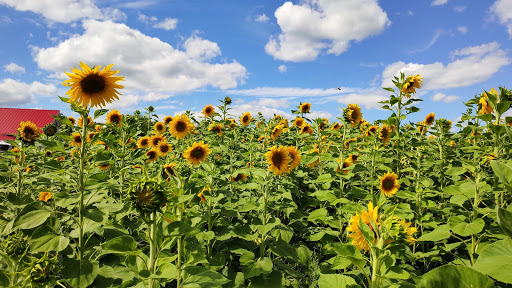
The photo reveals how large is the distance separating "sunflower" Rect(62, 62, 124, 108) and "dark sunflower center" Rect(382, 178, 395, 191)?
3.36 meters

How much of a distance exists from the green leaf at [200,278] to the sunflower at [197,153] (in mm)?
2382

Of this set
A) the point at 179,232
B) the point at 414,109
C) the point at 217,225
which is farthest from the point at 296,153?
the point at 179,232

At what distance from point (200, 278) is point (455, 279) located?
1.39m

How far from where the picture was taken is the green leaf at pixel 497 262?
70 centimetres

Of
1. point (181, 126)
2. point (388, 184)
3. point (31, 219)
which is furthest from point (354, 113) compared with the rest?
point (31, 219)

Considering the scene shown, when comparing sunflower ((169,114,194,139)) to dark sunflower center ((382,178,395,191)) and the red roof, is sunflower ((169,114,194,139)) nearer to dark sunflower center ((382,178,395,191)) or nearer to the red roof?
dark sunflower center ((382,178,395,191))

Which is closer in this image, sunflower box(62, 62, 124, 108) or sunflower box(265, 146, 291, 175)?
sunflower box(62, 62, 124, 108)

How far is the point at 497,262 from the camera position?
0.74m

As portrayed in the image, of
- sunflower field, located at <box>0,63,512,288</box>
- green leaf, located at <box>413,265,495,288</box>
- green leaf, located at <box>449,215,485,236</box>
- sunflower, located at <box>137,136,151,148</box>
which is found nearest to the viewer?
green leaf, located at <box>413,265,495,288</box>

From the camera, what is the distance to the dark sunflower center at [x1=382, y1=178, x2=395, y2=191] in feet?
12.8

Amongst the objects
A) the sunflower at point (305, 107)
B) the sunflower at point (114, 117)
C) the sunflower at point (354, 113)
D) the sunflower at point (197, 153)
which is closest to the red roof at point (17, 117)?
the sunflower at point (114, 117)

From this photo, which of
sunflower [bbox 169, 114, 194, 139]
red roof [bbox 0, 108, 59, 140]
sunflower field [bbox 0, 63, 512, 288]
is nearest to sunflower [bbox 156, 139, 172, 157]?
sunflower [bbox 169, 114, 194, 139]

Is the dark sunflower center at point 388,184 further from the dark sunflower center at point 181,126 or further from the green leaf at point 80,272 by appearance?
the dark sunflower center at point 181,126

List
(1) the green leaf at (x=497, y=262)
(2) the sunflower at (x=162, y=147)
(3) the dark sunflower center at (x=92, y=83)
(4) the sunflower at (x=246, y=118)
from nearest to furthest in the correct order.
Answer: (1) the green leaf at (x=497, y=262) → (3) the dark sunflower center at (x=92, y=83) → (2) the sunflower at (x=162, y=147) → (4) the sunflower at (x=246, y=118)
